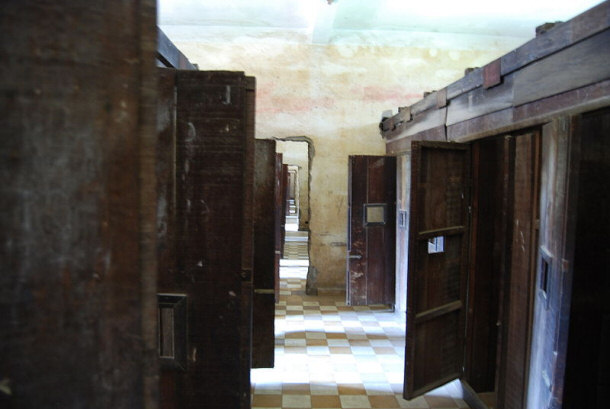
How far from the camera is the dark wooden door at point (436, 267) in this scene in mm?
3553

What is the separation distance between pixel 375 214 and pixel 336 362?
241 centimetres

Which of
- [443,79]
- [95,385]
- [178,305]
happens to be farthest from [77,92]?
[443,79]

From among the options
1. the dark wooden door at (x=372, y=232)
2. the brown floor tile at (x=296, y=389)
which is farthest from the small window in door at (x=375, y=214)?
the brown floor tile at (x=296, y=389)

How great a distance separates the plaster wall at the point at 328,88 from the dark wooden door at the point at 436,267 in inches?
150

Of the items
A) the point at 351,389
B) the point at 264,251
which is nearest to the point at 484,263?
the point at 351,389

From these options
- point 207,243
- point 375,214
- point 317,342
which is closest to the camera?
point 207,243

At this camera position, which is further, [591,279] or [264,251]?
[264,251]

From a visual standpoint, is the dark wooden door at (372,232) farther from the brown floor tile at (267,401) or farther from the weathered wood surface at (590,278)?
the weathered wood surface at (590,278)

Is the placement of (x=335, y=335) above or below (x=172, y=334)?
below

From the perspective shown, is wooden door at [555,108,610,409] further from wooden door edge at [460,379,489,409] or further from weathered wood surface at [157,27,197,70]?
weathered wood surface at [157,27,197,70]

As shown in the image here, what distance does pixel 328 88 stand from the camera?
759cm

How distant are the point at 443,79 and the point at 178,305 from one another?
→ 6731mm

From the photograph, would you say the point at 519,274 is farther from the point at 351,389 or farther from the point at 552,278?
the point at 351,389

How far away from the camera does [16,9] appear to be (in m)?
0.81
